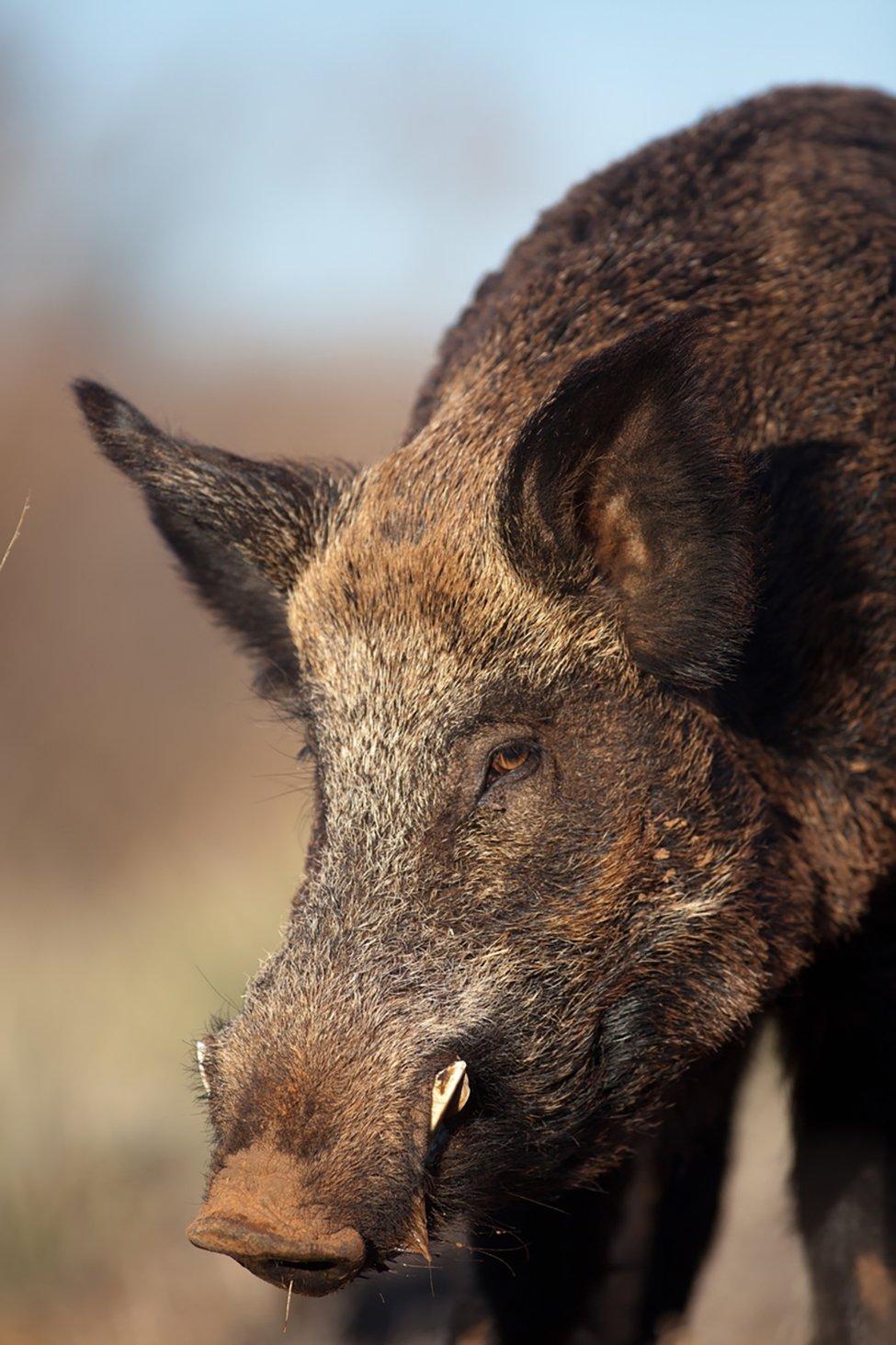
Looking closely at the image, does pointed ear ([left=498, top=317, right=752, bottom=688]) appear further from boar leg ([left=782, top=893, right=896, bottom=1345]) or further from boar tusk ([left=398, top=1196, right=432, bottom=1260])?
boar tusk ([left=398, top=1196, right=432, bottom=1260])

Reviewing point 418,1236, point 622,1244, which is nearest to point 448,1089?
point 418,1236

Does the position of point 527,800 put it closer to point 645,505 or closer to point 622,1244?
point 645,505

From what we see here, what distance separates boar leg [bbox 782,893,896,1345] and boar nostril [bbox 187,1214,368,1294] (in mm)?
1561

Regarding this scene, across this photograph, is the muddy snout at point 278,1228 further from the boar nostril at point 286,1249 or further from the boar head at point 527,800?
the boar head at point 527,800

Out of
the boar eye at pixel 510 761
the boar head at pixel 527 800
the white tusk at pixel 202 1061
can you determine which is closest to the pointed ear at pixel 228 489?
the boar head at pixel 527 800

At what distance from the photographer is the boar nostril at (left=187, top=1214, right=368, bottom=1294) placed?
2.33 m

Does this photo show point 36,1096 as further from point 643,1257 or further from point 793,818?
point 793,818

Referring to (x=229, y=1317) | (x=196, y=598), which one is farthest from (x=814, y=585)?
(x=229, y=1317)

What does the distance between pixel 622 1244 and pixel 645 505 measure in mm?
2079

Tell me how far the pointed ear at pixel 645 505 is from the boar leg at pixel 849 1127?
89 centimetres

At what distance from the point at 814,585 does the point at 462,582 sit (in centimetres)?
85

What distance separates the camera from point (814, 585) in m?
3.46

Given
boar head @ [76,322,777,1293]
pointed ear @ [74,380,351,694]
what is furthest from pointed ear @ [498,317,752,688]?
pointed ear @ [74,380,351,694]

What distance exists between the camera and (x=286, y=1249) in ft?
7.65
